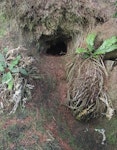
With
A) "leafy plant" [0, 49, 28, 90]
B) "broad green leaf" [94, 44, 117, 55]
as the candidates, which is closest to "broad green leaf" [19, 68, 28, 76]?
"leafy plant" [0, 49, 28, 90]

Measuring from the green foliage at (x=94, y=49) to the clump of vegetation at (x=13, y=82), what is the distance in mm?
1041

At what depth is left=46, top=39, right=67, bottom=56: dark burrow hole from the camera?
6570mm

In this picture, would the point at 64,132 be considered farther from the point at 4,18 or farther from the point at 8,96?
the point at 4,18

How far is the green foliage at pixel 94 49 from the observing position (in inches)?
217

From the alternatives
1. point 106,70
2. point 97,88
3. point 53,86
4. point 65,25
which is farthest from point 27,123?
point 65,25

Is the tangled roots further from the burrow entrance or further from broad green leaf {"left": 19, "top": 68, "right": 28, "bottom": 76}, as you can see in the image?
the burrow entrance

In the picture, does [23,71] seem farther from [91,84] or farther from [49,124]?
[91,84]

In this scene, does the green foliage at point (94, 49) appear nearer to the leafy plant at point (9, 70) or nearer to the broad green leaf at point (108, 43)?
the broad green leaf at point (108, 43)

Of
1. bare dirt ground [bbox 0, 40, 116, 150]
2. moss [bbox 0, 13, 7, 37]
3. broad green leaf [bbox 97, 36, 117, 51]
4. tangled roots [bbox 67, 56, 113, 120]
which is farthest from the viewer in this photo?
moss [bbox 0, 13, 7, 37]

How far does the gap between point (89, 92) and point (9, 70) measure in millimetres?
1460

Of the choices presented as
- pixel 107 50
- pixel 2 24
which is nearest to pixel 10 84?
pixel 2 24

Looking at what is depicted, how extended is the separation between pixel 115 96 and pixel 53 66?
1.41 metres

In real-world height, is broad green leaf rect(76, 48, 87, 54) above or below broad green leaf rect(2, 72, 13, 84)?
above

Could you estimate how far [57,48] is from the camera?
265 inches
